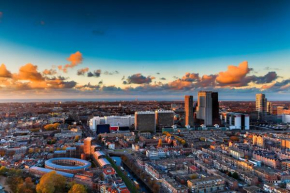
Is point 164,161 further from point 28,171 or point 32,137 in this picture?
point 32,137

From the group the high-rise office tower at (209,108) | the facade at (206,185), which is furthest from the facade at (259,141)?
the high-rise office tower at (209,108)

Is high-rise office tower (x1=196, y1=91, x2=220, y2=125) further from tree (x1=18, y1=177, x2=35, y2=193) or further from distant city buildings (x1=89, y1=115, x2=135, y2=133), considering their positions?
tree (x1=18, y1=177, x2=35, y2=193)

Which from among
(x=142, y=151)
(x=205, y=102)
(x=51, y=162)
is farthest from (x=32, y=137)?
(x=205, y=102)

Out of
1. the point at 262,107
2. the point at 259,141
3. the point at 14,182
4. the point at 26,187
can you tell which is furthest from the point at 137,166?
the point at 262,107

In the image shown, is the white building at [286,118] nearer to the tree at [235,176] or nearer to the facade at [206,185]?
the tree at [235,176]

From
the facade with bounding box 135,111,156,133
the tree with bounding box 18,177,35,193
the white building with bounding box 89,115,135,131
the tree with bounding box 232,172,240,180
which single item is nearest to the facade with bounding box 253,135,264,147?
the tree with bounding box 232,172,240,180

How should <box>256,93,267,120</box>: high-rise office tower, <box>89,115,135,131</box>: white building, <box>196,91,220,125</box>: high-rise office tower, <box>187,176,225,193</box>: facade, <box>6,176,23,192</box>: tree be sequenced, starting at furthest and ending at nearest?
<box>256,93,267,120</box>: high-rise office tower < <box>196,91,220,125</box>: high-rise office tower < <box>89,115,135,131</box>: white building < <box>187,176,225,193</box>: facade < <box>6,176,23,192</box>: tree

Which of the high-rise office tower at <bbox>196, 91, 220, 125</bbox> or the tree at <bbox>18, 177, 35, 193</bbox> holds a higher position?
the high-rise office tower at <bbox>196, 91, 220, 125</bbox>
